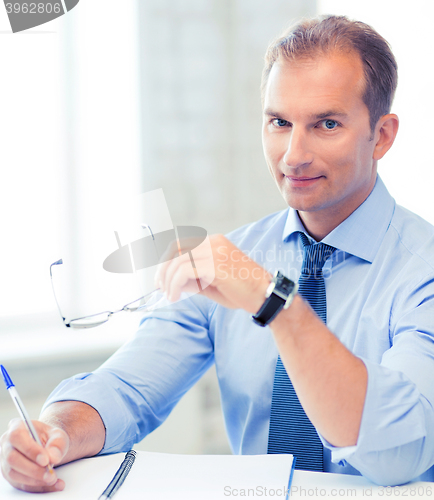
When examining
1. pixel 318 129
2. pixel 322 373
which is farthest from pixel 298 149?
pixel 322 373

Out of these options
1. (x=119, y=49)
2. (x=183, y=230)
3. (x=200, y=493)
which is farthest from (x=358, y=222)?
(x=119, y=49)

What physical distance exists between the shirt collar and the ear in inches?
4.9

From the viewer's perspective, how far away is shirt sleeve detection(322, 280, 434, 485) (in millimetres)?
752

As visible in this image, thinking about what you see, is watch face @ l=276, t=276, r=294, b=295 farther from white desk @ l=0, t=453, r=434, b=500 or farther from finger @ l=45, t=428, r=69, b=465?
finger @ l=45, t=428, r=69, b=465

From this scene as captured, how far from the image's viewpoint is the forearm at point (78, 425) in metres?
0.86

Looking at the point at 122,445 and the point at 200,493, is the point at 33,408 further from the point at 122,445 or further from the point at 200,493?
the point at 200,493

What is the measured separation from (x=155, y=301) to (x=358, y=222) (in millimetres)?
539

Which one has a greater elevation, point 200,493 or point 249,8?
point 249,8

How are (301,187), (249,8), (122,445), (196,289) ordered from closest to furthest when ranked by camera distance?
(196,289)
(122,445)
(301,187)
(249,8)

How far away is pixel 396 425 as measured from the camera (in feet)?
2.48

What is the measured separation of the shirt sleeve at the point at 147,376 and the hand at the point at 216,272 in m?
0.33

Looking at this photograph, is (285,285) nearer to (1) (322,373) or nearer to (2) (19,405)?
(1) (322,373)

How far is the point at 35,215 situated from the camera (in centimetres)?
195

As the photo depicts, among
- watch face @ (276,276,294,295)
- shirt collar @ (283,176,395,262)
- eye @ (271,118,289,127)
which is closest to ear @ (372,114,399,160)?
shirt collar @ (283,176,395,262)
